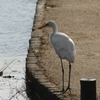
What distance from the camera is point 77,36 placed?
1255cm

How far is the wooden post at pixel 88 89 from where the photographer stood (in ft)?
21.4

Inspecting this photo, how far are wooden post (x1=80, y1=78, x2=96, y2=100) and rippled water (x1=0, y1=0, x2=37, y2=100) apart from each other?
2.32 metres

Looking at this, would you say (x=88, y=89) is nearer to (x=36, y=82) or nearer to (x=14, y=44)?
(x=36, y=82)

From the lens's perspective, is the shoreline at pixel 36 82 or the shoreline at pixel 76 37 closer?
the shoreline at pixel 36 82

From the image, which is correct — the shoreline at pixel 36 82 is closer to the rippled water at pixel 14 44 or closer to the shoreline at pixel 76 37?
the shoreline at pixel 76 37

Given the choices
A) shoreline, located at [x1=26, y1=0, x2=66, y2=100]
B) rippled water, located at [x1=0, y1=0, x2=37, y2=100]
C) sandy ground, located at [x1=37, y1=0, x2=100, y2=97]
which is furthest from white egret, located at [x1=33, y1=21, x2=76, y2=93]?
rippled water, located at [x1=0, y1=0, x2=37, y2=100]

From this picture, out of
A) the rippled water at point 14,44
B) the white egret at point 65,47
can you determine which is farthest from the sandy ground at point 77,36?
the rippled water at point 14,44

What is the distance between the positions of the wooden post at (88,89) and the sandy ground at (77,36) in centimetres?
84

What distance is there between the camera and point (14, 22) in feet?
56.2

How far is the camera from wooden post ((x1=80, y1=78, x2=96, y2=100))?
6.51 m

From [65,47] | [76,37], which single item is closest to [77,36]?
[76,37]

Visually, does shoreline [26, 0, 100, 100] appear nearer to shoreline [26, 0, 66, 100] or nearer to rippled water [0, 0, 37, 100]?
shoreline [26, 0, 66, 100]

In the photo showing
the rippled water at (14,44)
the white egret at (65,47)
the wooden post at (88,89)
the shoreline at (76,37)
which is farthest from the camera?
the rippled water at (14,44)

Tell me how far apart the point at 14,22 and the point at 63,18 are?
2.04 m
